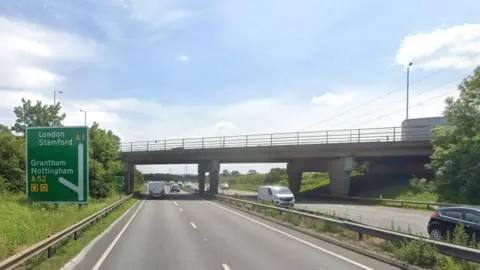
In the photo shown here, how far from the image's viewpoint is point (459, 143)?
135 feet

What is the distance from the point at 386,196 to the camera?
49.2m

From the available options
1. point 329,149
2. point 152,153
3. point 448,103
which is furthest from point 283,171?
point 448,103

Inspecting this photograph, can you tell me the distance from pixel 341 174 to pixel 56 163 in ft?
122

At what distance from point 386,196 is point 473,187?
12658mm

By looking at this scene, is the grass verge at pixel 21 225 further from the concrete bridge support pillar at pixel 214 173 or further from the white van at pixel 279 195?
the concrete bridge support pillar at pixel 214 173

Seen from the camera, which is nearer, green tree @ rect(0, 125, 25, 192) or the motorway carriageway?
the motorway carriageway

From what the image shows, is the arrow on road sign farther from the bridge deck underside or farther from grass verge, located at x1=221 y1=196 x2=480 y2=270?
the bridge deck underside

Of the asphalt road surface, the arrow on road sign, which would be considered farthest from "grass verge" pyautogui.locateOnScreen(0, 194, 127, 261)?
the asphalt road surface

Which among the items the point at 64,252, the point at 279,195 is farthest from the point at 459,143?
the point at 64,252

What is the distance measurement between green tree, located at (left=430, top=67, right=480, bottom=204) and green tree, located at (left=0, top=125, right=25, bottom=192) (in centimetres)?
3241

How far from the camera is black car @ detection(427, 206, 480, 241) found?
14320 millimetres

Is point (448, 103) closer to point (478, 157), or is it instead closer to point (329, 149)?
point (478, 157)

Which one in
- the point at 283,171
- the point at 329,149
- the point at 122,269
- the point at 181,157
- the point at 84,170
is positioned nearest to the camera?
the point at 122,269

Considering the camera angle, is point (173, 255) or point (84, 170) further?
point (84, 170)
